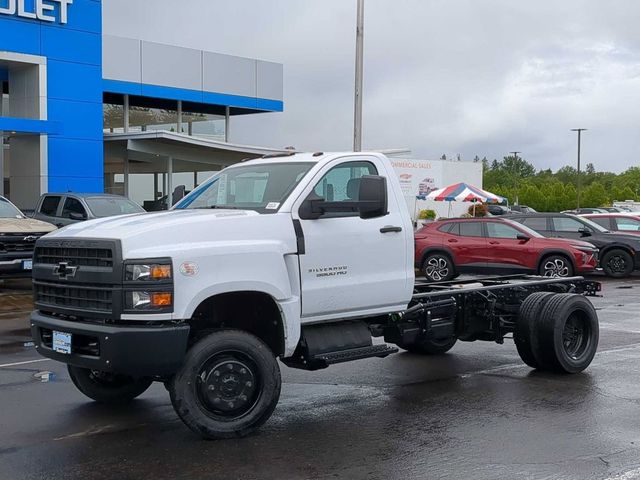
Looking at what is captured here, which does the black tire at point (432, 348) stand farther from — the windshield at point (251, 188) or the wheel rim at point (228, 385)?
the wheel rim at point (228, 385)

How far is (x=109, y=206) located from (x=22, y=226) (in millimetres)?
2775

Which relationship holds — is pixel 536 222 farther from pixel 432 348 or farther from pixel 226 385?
pixel 226 385

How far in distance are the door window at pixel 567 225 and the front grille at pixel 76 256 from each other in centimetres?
1818

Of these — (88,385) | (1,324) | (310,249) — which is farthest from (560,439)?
(1,324)

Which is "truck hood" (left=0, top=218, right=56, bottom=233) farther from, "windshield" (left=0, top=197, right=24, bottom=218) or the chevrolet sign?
the chevrolet sign

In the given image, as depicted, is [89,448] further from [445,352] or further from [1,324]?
[1,324]

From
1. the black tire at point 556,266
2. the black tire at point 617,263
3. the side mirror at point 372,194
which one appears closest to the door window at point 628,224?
the black tire at point 617,263

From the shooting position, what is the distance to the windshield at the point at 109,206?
18.3 meters

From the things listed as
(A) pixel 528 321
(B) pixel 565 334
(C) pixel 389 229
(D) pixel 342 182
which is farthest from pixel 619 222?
(D) pixel 342 182

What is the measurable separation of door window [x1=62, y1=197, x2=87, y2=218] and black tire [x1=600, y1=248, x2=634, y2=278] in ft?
45.7

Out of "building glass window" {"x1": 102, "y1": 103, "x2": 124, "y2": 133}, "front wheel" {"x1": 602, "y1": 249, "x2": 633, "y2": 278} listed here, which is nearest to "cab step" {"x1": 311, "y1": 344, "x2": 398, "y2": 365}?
"front wheel" {"x1": 602, "y1": 249, "x2": 633, "y2": 278}

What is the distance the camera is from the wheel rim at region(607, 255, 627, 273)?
2283 centimetres

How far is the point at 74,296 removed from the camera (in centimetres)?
643

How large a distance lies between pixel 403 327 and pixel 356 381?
1090 mm
